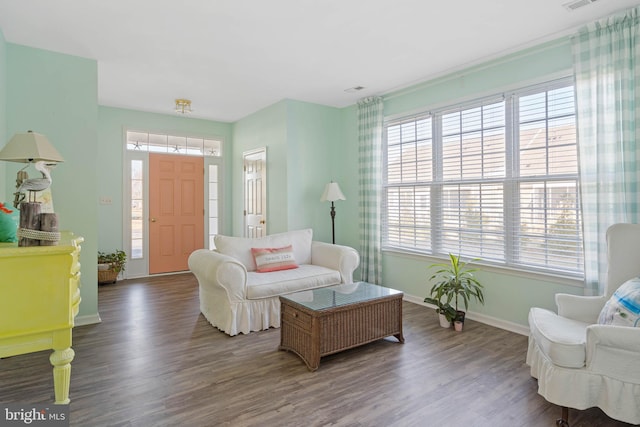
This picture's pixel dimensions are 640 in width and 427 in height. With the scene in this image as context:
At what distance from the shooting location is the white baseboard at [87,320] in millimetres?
3593

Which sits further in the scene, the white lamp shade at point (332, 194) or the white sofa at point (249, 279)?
the white lamp shade at point (332, 194)

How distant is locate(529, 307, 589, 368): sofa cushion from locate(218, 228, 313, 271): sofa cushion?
2.52 meters

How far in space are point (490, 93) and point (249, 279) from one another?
3006 millimetres

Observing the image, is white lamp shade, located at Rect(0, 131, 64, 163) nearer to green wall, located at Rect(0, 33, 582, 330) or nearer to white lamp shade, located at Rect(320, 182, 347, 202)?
green wall, located at Rect(0, 33, 582, 330)

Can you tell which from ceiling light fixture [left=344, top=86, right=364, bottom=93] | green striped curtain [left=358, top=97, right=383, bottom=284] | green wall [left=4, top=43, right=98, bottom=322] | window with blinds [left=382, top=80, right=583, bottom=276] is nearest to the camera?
window with blinds [left=382, top=80, right=583, bottom=276]

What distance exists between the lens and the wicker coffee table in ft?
8.70

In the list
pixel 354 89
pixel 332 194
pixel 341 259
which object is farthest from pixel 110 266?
pixel 354 89

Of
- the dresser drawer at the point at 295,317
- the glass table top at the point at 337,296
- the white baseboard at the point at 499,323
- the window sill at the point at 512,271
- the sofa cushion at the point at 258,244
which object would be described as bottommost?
the white baseboard at the point at 499,323

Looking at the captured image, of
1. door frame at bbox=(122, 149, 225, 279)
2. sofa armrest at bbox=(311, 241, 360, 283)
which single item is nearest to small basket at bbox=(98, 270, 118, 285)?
door frame at bbox=(122, 149, 225, 279)

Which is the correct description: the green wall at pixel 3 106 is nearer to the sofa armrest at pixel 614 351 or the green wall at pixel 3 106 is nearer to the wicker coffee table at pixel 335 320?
the wicker coffee table at pixel 335 320

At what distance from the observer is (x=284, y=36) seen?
3197 millimetres

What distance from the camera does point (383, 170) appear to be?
484cm

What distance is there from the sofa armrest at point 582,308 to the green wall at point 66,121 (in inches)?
162

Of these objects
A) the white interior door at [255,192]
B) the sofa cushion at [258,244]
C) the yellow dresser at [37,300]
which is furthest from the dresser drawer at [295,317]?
the white interior door at [255,192]
